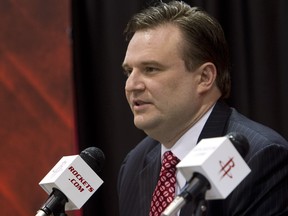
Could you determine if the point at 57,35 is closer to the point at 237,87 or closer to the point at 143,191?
the point at 237,87

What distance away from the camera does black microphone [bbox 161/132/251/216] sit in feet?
3.71

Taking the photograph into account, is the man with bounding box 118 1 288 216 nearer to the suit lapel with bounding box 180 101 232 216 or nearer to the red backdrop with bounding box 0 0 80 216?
the suit lapel with bounding box 180 101 232 216

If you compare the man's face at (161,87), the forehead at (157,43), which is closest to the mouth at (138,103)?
the man's face at (161,87)

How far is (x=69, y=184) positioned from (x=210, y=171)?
42 centimetres

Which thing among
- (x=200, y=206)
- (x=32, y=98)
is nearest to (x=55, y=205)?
(x=200, y=206)

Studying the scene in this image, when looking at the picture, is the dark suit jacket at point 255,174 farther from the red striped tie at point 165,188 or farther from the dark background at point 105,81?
the dark background at point 105,81

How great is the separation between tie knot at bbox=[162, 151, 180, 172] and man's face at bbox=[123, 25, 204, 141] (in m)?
0.06

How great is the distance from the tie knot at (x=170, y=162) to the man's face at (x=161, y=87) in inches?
2.5

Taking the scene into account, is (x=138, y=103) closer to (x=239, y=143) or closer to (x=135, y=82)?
(x=135, y=82)

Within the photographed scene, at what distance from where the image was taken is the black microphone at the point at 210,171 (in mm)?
1131

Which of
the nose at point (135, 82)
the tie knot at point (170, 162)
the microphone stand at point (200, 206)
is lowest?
the tie knot at point (170, 162)

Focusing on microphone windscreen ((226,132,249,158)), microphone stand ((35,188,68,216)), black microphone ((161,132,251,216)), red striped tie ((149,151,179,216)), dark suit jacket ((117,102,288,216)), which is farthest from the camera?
red striped tie ((149,151,179,216))

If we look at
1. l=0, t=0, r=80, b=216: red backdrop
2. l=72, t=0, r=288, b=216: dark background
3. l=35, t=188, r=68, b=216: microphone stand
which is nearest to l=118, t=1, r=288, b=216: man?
l=35, t=188, r=68, b=216: microphone stand

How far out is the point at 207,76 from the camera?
6.07 feet
